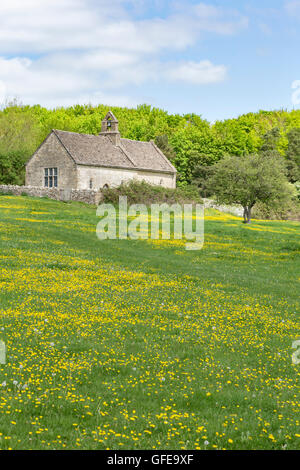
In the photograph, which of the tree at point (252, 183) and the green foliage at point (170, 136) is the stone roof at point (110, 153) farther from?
the tree at point (252, 183)

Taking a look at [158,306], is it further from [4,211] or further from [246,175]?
[246,175]

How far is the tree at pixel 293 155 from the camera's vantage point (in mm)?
105681

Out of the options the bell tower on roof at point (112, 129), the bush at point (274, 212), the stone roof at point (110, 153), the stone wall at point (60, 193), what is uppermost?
the bell tower on roof at point (112, 129)

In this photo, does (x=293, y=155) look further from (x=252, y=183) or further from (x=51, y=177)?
(x=51, y=177)

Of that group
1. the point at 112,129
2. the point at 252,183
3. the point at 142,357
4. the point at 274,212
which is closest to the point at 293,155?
the point at 274,212

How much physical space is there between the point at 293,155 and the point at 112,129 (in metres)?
53.0

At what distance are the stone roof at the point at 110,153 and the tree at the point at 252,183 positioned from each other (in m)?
21.2

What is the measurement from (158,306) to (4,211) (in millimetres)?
30317

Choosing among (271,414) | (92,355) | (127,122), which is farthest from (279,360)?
(127,122)

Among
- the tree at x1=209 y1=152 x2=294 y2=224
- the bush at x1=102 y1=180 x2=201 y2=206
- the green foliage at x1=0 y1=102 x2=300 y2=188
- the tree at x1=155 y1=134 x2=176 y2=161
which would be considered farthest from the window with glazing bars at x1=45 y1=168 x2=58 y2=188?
the tree at x1=155 y1=134 x2=176 y2=161

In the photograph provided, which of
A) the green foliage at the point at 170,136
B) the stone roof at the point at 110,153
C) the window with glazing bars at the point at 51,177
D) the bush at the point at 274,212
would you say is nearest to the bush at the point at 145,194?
the stone roof at the point at 110,153

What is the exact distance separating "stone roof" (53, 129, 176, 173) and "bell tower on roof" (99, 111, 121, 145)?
0.88 metres

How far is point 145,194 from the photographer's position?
65.2 metres

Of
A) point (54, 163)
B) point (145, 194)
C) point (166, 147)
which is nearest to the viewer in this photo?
point (145, 194)
